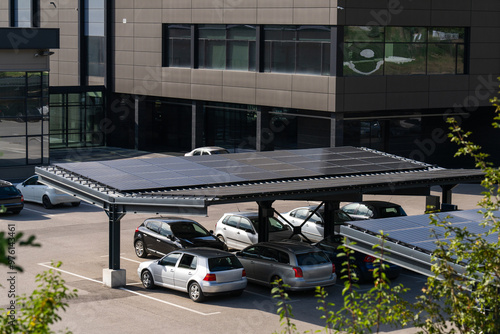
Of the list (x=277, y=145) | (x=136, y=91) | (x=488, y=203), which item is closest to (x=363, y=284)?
(x=488, y=203)

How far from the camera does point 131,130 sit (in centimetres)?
4856

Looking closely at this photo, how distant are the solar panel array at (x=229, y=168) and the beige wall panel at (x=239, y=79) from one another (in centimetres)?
1439

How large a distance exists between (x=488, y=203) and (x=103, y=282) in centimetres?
1333

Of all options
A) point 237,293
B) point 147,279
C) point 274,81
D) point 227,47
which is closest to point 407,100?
point 274,81

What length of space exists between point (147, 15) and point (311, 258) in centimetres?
2859

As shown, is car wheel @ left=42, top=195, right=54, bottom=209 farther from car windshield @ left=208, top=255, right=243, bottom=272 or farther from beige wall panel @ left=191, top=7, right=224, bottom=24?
beige wall panel @ left=191, top=7, right=224, bottom=24

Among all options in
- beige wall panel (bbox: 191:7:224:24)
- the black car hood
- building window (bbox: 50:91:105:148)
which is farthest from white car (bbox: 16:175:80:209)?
building window (bbox: 50:91:105:148)

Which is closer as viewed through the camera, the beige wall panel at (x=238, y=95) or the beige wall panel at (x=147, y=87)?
the beige wall panel at (x=238, y=95)

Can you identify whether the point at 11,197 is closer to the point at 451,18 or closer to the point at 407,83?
the point at 407,83

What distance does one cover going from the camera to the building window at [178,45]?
4397cm

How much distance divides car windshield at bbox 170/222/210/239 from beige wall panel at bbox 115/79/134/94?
81.3 feet

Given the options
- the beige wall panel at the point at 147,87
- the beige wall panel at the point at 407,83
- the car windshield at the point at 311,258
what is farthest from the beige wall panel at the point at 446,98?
the car windshield at the point at 311,258

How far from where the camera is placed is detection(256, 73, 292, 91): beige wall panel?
3819 cm

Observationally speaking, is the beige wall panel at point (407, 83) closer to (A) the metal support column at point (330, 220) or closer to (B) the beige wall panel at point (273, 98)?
(B) the beige wall panel at point (273, 98)
